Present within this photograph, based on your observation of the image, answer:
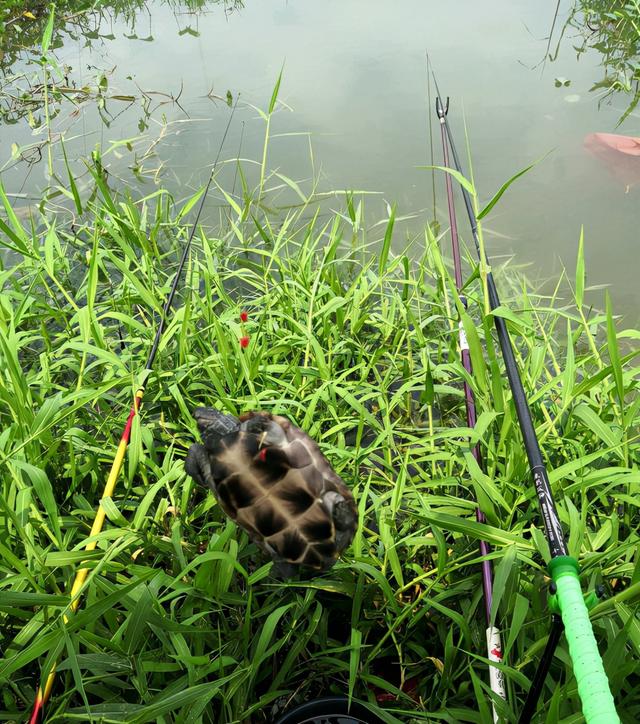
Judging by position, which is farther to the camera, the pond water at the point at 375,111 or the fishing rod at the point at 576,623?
the pond water at the point at 375,111

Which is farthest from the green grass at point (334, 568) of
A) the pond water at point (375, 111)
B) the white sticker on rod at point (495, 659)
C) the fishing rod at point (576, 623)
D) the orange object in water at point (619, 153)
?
the orange object in water at point (619, 153)

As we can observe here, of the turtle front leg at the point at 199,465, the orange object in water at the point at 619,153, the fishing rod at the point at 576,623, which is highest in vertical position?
the orange object in water at the point at 619,153

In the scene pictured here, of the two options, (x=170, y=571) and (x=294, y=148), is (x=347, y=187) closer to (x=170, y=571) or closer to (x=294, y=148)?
(x=294, y=148)

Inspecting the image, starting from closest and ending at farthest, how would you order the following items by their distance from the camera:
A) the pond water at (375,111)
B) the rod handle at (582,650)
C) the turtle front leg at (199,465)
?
the rod handle at (582,650) → the turtle front leg at (199,465) → the pond water at (375,111)

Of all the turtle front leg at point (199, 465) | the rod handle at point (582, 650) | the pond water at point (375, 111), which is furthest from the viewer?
the pond water at point (375, 111)

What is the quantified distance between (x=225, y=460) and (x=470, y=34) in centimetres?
396

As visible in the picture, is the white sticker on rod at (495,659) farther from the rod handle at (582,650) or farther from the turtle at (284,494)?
the rod handle at (582,650)

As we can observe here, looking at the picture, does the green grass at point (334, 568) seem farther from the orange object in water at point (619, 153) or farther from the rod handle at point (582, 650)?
the orange object in water at point (619, 153)

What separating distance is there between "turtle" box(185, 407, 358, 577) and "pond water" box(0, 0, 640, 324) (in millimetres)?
1628

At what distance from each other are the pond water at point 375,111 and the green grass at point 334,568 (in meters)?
0.80

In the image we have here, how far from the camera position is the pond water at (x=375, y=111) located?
261 cm

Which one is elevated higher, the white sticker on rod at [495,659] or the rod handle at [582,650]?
the rod handle at [582,650]

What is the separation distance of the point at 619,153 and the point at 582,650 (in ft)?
9.32

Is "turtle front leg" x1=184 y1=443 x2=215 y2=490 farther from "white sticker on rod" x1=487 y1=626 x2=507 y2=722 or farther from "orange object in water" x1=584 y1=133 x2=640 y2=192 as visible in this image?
"orange object in water" x1=584 y1=133 x2=640 y2=192
